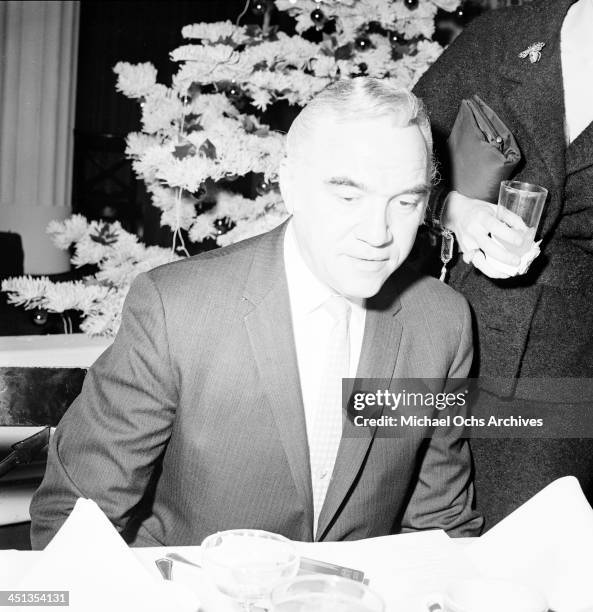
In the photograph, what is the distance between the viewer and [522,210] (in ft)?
→ 5.04

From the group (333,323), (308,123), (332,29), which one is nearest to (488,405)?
(333,323)

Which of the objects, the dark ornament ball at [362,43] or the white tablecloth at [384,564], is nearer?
the white tablecloth at [384,564]

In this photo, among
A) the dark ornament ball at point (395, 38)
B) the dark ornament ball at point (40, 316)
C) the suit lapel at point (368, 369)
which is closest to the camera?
the suit lapel at point (368, 369)

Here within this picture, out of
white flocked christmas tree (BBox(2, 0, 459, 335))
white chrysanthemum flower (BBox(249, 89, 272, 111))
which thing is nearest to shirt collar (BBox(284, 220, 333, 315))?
white flocked christmas tree (BBox(2, 0, 459, 335))

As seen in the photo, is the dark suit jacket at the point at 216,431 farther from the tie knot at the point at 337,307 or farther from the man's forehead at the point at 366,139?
the man's forehead at the point at 366,139

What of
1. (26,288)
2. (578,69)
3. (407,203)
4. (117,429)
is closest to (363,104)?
(407,203)


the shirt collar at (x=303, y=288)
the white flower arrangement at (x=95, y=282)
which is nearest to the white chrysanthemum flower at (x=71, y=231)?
the white flower arrangement at (x=95, y=282)

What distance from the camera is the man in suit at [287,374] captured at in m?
1.38

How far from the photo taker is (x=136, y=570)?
3.06 ft

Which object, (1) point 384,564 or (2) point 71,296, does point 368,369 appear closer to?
(1) point 384,564

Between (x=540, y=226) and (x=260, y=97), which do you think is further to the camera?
(x=260, y=97)

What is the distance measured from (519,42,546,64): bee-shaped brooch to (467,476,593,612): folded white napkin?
944 mm

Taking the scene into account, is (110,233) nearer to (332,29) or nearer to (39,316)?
(39,316)

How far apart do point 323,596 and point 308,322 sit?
708mm
